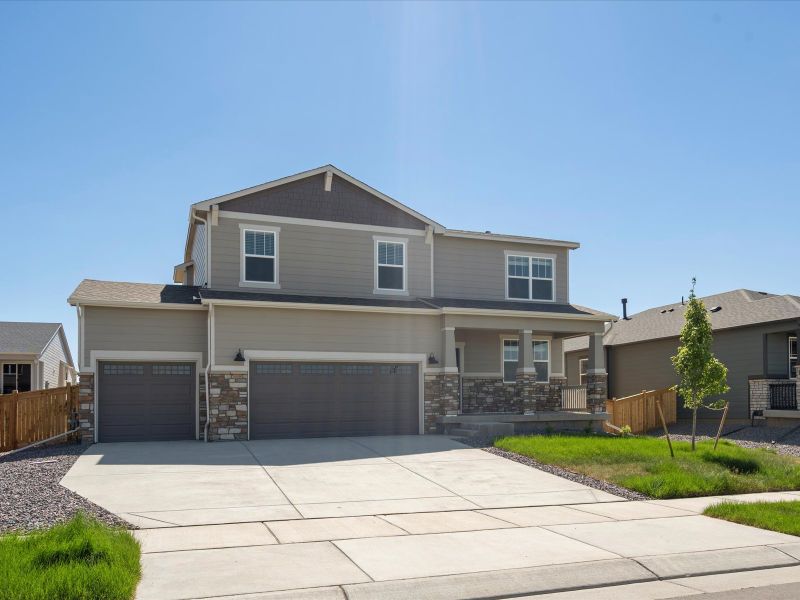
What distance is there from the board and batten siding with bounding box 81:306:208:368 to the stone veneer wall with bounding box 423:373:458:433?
6.46 metres

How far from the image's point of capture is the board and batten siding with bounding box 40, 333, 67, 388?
3481 centimetres

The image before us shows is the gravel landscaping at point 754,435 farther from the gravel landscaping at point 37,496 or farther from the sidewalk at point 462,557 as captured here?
the gravel landscaping at point 37,496

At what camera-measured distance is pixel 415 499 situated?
12727 mm

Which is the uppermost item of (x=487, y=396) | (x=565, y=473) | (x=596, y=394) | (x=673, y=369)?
(x=673, y=369)

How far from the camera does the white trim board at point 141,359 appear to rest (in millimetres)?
19297

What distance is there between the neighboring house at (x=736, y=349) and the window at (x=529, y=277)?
6391mm

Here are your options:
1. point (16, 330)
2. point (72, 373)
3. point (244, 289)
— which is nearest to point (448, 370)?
point (244, 289)

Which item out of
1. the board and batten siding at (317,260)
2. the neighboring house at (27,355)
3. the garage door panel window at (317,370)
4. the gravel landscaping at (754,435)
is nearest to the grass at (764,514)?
the gravel landscaping at (754,435)

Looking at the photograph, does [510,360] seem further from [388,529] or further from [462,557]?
[462,557]

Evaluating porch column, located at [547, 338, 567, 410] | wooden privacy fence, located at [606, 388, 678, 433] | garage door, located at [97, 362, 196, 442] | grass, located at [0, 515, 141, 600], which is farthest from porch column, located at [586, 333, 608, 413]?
grass, located at [0, 515, 141, 600]

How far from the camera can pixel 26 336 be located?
115 ft

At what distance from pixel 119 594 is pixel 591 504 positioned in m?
8.37

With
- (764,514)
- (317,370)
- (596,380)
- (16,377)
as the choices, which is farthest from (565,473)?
(16,377)

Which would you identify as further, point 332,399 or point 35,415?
point 332,399
